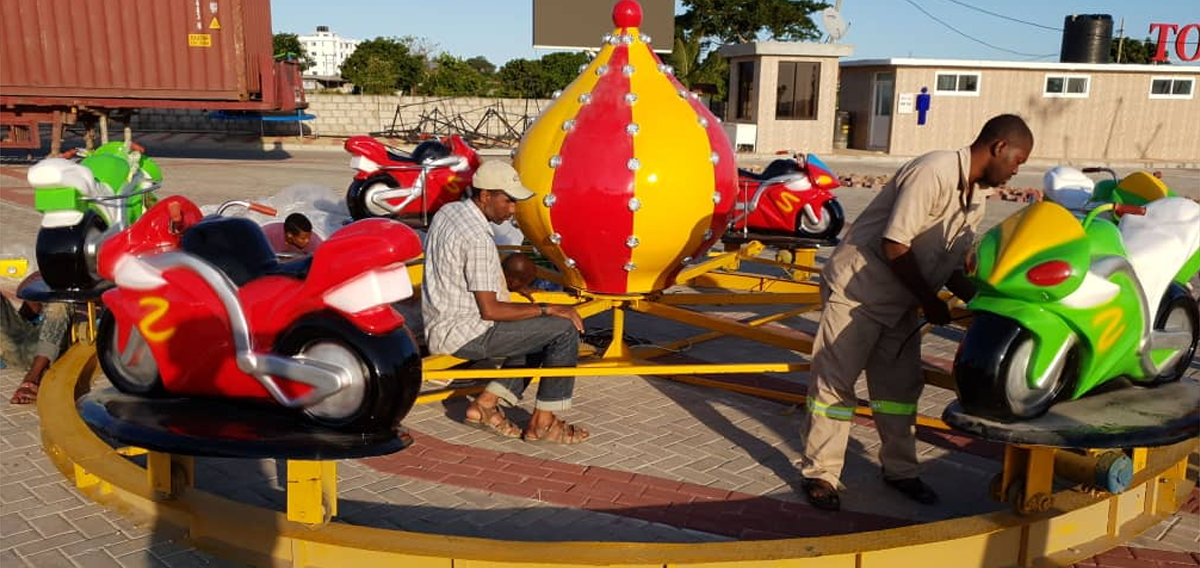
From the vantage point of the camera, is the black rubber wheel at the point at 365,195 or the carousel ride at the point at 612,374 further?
the black rubber wheel at the point at 365,195

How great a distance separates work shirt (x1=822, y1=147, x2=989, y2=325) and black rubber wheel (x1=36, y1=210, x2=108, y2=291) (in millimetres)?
4076

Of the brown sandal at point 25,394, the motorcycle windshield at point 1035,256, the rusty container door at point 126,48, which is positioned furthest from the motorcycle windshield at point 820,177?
the rusty container door at point 126,48

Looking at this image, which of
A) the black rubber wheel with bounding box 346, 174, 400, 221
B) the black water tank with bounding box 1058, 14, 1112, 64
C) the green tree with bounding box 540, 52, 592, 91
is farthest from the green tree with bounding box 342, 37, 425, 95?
the black rubber wheel with bounding box 346, 174, 400, 221

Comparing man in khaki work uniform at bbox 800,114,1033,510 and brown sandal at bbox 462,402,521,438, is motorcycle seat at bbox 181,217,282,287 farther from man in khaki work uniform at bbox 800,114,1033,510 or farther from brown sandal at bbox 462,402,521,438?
man in khaki work uniform at bbox 800,114,1033,510

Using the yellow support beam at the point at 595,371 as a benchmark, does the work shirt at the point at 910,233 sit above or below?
above

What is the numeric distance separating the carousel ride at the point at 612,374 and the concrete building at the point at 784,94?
21659 mm

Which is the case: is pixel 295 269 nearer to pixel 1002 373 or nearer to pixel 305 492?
pixel 305 492

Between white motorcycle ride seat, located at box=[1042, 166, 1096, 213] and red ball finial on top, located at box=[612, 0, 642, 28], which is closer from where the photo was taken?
red ball finial on top, located at box=[612, 0, 642, 28]

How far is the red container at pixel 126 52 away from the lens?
66.9 feet

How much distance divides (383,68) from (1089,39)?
25514 mm

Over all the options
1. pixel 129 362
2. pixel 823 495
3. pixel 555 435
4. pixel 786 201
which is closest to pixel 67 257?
pixel 129 362

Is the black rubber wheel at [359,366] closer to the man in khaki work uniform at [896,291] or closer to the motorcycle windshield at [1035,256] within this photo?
the man in khaki work uniform at [896,291]

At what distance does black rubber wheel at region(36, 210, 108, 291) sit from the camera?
550 centimetres

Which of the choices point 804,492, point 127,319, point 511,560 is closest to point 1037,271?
point 804,492
